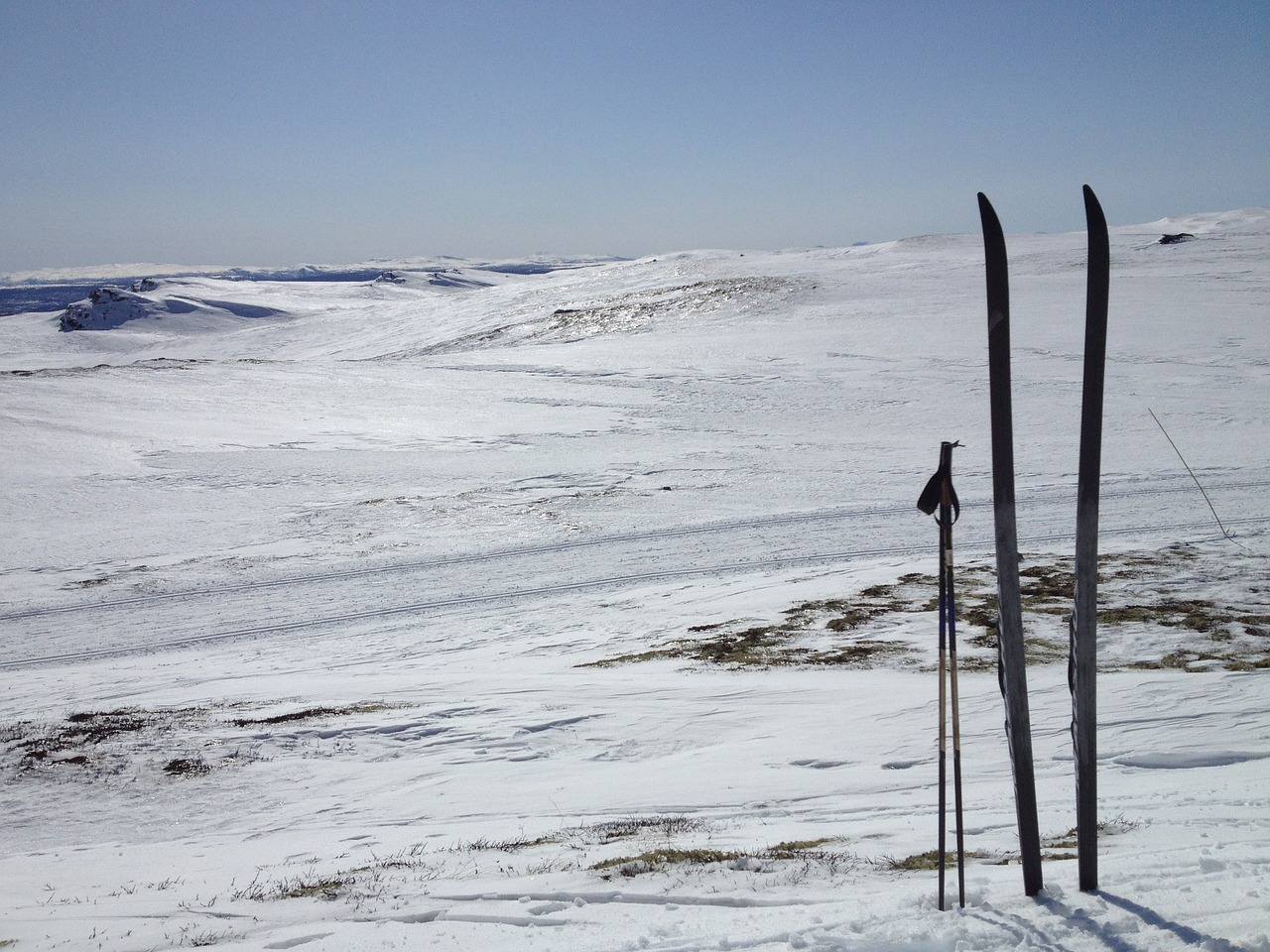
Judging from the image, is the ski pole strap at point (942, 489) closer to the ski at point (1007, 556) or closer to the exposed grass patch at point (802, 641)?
the ski at point (1007, 556)

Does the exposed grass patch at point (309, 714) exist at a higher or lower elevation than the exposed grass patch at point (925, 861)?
lower

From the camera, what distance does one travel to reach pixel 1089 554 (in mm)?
4965

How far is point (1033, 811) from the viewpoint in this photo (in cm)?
512

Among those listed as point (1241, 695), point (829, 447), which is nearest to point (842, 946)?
point (1241, 695)


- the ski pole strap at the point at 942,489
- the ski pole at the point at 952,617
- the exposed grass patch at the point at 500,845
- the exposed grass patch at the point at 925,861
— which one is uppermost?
the ski pole strap at the point at 942,489

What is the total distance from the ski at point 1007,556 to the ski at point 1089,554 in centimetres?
29

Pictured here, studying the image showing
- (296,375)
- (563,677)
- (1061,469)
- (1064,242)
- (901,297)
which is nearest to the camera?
(563,677)

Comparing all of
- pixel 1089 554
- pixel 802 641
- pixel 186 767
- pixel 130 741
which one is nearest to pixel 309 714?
pixel 186 767

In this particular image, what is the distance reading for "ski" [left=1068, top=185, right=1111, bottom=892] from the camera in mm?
4746

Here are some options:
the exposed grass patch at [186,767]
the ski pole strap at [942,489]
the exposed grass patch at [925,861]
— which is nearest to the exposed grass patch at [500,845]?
the exposed grass patch at [925,861]

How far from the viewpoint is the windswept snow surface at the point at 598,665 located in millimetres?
5781

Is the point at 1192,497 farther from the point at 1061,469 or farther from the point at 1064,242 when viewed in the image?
the point at 1064,242

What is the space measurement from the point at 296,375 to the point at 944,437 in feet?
84.1

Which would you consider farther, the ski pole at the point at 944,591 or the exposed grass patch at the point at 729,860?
the exposed grass patch at the point at 729,860
